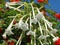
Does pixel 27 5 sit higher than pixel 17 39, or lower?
higher

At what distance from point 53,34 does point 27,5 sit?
0.33 metres

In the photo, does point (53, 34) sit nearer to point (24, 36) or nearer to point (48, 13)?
point (24, 36)

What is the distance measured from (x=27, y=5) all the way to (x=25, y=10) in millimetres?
43

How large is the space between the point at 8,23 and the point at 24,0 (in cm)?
43

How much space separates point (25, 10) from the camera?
2.75 metres

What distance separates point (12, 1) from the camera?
3.00 metres

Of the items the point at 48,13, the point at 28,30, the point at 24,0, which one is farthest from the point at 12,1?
the point at 28,30

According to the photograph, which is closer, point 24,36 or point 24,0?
point 24,36

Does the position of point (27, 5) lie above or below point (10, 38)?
above

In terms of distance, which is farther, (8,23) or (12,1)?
(12,1)

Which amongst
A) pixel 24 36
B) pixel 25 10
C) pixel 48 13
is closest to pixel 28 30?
pixel 24 36

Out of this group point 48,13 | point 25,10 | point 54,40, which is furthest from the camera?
point 48,13

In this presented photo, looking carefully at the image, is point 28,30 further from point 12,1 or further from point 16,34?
point 12,1

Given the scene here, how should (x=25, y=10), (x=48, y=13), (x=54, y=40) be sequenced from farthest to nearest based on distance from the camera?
(x=48, y=13) → (x=25, y=10) → (x=54, y=40)
